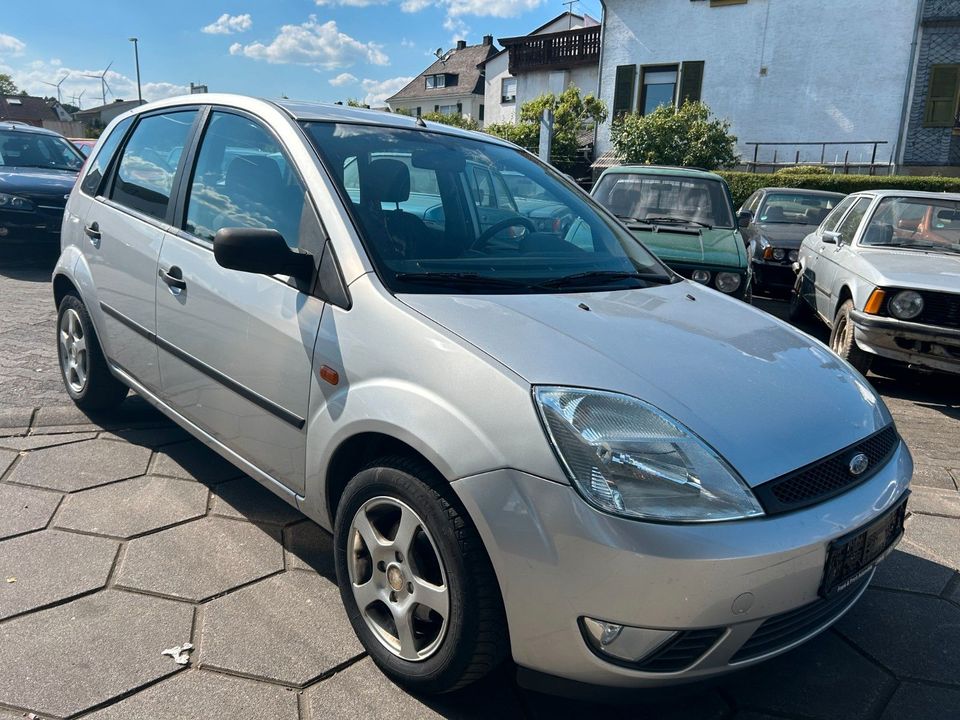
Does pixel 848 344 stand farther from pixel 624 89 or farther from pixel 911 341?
pixel 624 89

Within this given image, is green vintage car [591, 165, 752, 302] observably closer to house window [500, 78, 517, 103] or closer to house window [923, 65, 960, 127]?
house window [923, 65, 960, 127]

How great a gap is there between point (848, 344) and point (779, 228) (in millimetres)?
4462

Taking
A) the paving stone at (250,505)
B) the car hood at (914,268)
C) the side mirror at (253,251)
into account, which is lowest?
the paving stone at (250,505)

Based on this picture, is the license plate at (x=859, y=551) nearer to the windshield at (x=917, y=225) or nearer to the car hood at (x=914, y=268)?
the car hood at (x=914, y=268)

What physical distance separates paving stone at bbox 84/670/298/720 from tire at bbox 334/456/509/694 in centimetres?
31

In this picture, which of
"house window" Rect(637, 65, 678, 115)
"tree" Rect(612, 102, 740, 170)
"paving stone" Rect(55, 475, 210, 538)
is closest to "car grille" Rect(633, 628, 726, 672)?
"paving stone" Rect(55, 475, 210, 538)

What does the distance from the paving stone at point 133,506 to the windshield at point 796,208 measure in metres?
8.90

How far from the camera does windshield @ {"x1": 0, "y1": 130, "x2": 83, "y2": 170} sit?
10.0 m

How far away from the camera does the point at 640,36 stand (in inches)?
960

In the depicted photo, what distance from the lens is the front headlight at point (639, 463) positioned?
5.72 ft

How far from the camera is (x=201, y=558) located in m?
2.86

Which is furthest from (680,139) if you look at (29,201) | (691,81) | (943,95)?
(29,201)

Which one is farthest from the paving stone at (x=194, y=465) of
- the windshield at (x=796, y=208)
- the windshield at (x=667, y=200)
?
the windshield at (x=796, y=208)

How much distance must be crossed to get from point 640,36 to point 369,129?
24.2 m
